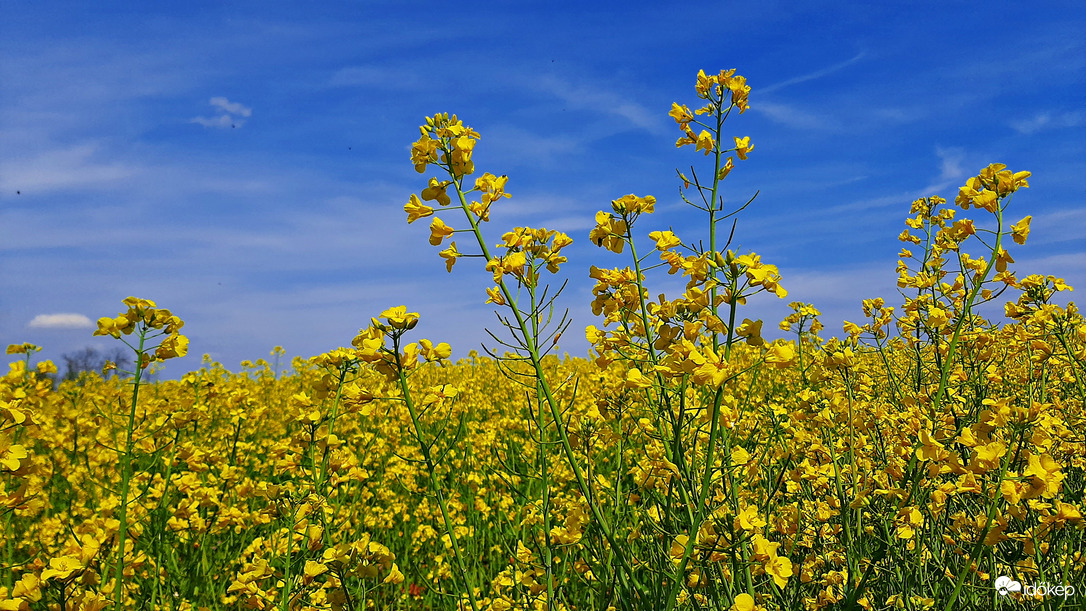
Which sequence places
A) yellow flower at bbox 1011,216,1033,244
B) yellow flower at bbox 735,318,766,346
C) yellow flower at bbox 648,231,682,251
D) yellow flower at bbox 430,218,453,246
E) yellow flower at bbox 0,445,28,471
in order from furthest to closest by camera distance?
1. yellow flower at bbox 1011,216,1033,244
2. yellow flower at bbox 648,231,682,251
3. yellow flower at bbox 430,218,453,246
4. yellow flower at bbox 0,445,28,471
5. yellow flower at bbox 735,318,766,346

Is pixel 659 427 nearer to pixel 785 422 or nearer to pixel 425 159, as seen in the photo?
pixel 785 422

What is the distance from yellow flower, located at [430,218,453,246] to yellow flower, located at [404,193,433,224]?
0.20 ft

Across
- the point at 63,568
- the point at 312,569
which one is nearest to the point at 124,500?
the point at 63,568

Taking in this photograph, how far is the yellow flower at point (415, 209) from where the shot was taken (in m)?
1.99

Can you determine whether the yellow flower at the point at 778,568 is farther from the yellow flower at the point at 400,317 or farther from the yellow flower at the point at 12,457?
the yellow flower at the point at 12,457

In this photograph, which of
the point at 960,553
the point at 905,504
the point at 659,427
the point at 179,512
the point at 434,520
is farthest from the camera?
the point at 434,520

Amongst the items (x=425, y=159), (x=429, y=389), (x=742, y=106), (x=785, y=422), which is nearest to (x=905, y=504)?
(x=785, y=422)

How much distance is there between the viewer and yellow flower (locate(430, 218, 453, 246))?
6.40ft

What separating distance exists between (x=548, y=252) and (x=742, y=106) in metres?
0.95

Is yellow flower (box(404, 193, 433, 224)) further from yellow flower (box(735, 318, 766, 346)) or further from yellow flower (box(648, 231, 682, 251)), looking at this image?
yellow flower (box(735, 318, 766, 346))

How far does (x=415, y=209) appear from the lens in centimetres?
199

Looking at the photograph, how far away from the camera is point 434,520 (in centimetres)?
482

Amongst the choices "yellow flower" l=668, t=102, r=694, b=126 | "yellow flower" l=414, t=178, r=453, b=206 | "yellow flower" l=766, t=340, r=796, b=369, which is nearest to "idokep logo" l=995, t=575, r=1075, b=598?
"yellow flower" l=766, t=340, r=796, b=369

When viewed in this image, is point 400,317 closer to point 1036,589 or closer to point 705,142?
point 705,142
